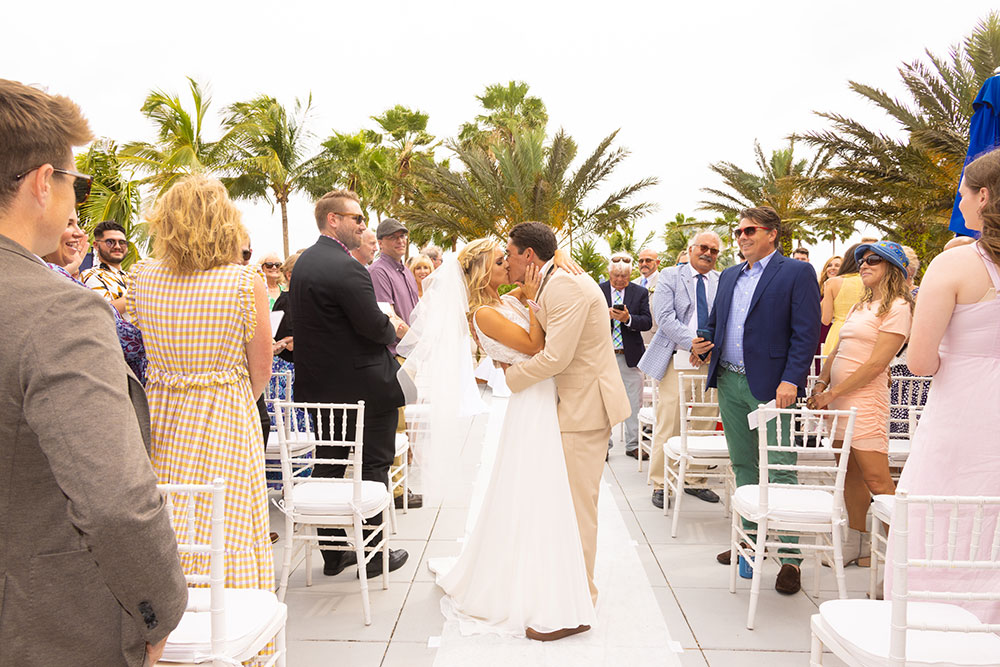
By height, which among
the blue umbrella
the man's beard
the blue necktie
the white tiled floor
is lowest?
the white tiled floor

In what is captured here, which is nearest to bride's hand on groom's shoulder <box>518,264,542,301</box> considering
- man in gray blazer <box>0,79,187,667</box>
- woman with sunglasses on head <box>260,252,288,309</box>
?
man in gray blazer <box>0,79,187,667</box>

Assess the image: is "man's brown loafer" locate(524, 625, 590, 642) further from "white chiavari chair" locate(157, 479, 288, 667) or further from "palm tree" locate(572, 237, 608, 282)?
"palm tree" locate(572, 237, 608, 282)

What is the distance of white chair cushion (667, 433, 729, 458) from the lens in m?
4.46

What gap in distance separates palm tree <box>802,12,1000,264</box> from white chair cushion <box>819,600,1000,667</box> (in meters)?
11.5

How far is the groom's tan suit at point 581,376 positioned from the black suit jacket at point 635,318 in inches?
136

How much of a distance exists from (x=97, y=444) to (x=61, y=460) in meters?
0.05

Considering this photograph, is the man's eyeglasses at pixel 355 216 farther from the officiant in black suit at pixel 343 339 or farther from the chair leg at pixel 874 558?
the chair leg at pixel 874 558

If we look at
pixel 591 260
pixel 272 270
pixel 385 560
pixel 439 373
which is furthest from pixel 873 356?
pixel 591 260

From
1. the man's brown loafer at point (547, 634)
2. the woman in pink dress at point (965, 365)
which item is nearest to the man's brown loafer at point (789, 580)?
the man's brown loafer at point (547, 634)

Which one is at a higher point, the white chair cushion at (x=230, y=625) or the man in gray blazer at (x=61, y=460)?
the man in gray blazer at (x=61, y=460)

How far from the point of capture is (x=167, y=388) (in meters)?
2.46

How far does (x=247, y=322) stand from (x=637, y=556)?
112 inches

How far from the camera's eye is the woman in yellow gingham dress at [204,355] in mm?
2367

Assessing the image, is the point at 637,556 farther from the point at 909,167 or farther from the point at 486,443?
the point at 909,167
